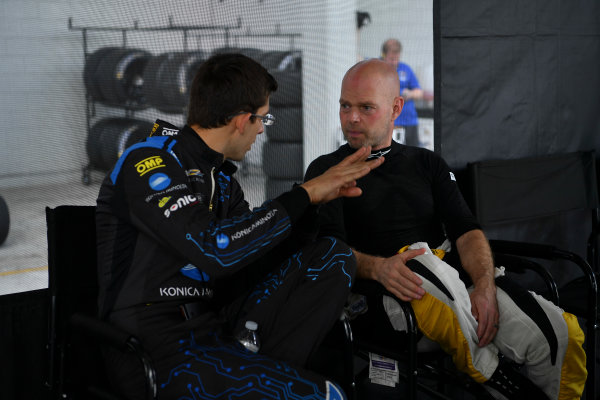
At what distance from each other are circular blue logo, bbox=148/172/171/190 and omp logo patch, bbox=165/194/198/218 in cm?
5

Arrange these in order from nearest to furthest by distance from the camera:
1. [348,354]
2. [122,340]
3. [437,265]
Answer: [122,340] → [348,354] → [437,265]

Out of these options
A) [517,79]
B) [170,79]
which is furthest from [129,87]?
[517,79]

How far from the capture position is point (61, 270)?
5.80ft

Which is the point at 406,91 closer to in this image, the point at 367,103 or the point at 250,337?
the point at 367,103

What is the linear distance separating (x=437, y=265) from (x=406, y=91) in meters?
1.22

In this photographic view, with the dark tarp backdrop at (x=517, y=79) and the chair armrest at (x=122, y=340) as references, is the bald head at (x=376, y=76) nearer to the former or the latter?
the dark tarp backdrop at (x=517, y=79)

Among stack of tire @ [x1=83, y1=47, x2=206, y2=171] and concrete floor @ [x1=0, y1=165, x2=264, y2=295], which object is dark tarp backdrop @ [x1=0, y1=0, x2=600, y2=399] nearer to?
stack of tire @ [x1=83, y1=47, x2=206, y2=171]

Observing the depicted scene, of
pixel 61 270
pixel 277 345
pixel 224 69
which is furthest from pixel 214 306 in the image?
pixel 224 69

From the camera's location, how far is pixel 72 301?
1.79 m

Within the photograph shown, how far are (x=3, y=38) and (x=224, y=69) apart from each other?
71 cm

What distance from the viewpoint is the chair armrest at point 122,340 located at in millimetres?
1441

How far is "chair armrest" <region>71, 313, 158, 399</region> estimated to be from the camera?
144 cm

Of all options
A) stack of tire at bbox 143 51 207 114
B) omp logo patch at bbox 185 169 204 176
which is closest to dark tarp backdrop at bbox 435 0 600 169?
stack of tire at bbox 143 51 207 114

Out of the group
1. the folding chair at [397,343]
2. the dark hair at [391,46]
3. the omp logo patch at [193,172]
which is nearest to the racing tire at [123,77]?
the omp logo patch at [193,172]
